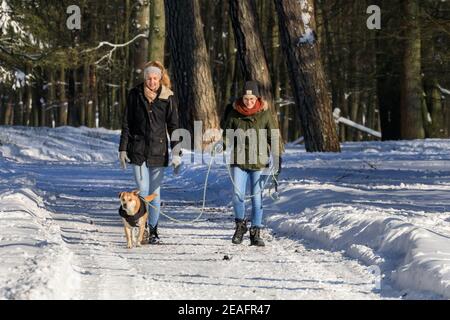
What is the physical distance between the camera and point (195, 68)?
68.4 feet

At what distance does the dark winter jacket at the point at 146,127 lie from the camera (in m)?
9.59

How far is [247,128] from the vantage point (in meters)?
9.44

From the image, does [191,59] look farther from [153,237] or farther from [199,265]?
[199,265]

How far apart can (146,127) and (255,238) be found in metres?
1.77

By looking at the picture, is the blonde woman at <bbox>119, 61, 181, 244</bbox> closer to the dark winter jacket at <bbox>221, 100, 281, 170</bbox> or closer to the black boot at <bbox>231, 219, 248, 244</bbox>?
the dark winter jacket at <bbox>221, 100, 281, 170</bbox>

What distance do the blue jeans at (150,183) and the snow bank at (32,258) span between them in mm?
1093

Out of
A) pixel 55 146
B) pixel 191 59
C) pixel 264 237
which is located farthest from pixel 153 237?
pixel 55 146

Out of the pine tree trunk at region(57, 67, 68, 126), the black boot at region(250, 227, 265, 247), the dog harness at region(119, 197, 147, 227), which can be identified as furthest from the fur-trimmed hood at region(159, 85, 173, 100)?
the pine tree trunk at region(57, 67, 68, 126)

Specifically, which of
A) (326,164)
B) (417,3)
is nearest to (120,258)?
(326,164)

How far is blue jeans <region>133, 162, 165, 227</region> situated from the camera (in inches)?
379

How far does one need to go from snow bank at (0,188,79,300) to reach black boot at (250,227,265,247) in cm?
209

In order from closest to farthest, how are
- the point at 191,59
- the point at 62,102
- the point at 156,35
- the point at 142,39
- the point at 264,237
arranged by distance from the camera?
1. the point at 264,237
2. the point at 191,59
3. the point at 156,35
4. the point at 142,39
5. the point at 62,102

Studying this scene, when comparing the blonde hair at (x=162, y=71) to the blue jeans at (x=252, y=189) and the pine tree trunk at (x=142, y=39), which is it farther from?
the pine tree trunk at (x=142, y=39)

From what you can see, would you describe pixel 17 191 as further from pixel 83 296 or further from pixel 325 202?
pixel 83 296
